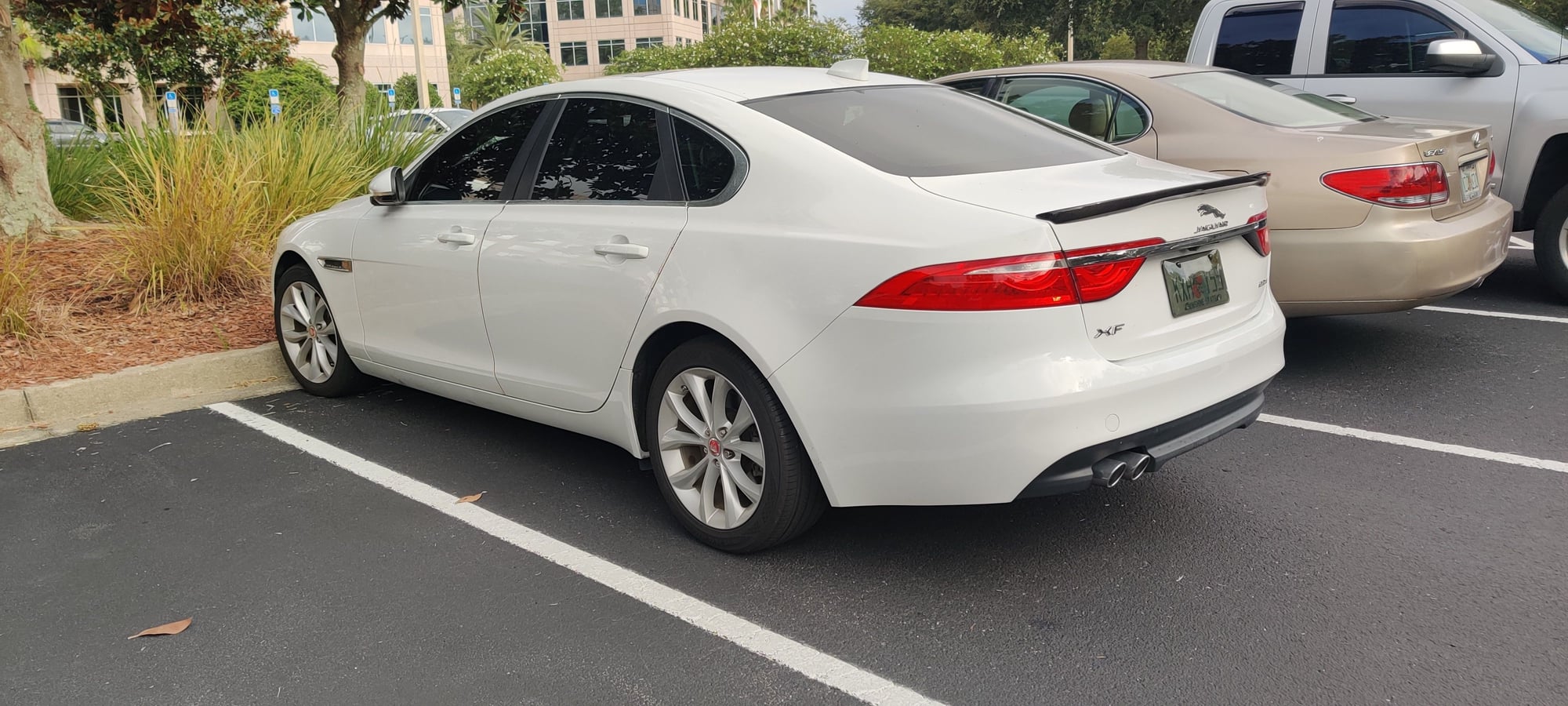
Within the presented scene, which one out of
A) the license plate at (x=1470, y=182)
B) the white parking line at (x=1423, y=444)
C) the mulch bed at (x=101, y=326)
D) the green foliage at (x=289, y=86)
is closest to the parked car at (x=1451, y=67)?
the license plate at (x=1470, y=182)

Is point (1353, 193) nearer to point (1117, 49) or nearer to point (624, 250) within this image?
point (624, 250)

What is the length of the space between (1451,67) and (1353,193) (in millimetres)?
2511

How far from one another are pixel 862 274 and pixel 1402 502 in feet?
7.16

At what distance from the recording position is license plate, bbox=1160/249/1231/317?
3.29 meters

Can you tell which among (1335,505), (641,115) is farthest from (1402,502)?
(641,115)

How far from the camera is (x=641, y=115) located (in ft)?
13.3

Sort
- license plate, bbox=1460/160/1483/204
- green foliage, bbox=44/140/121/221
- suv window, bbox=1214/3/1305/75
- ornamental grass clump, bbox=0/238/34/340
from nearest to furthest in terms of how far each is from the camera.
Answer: license plate, bbox=1460/160/1483/204 → ornamental grass clump, bbox=0/238/34/340 → suv window, bbox=1214/3/1305/75 → green foliage, bbox=44/140/121/221

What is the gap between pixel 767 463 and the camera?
3.43 m

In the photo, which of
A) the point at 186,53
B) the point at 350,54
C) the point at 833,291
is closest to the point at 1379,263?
the point at 833,291

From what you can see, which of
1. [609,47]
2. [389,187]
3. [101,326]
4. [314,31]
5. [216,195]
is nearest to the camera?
[389,187]

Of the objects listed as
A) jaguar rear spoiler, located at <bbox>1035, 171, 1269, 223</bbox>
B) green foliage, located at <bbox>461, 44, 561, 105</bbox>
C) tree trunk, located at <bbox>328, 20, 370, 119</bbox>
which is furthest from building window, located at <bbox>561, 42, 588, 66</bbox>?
jaguar rear spoiler, located at <bbox>1035, 171, 1269, 223</bbox>

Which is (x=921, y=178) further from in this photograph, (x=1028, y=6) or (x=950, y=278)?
(x=1028, y=6)

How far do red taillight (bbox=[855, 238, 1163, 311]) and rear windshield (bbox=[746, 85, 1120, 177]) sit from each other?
0.49 meters

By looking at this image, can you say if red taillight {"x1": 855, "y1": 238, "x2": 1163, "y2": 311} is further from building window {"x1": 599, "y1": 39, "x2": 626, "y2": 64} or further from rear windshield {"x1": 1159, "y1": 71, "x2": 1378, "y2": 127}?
building window {"x1": 599, "y1": 39, "x2": 626, "y2": 64}
